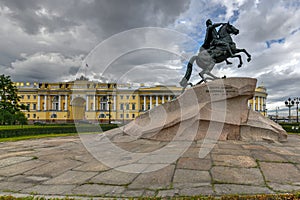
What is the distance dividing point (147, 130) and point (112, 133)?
2.48 metres

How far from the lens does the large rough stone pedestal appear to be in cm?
833

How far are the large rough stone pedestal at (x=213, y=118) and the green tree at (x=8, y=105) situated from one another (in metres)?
27.5

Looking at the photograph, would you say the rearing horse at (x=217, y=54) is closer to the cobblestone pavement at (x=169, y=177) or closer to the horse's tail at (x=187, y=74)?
the horse's tail at (x=187, y=74)

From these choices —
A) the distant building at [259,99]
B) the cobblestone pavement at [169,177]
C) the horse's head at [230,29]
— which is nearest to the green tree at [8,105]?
the cobblestone pavement at [169,177]

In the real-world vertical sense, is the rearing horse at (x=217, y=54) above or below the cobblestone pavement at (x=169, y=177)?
above

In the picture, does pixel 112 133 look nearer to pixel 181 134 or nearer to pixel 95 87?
pixel 181 134

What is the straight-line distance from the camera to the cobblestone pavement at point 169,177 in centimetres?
353

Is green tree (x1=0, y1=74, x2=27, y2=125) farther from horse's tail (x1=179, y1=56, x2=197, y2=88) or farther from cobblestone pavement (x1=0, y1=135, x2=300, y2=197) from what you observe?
cobblestone pavement (x1=0, y1=135, x2=300, y2=197)

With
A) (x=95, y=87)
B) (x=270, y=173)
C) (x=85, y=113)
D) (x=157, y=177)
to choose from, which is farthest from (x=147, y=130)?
(x=85, y=113)

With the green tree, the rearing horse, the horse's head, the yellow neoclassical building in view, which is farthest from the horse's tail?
the yellow neoclassical building

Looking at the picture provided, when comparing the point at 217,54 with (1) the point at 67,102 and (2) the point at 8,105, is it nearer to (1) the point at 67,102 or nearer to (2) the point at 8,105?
(2) the point at 8,105

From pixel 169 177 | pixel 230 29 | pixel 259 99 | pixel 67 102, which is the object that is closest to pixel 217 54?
pixel 230 29

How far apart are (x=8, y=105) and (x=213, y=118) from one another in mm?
34303

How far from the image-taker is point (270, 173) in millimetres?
4250
